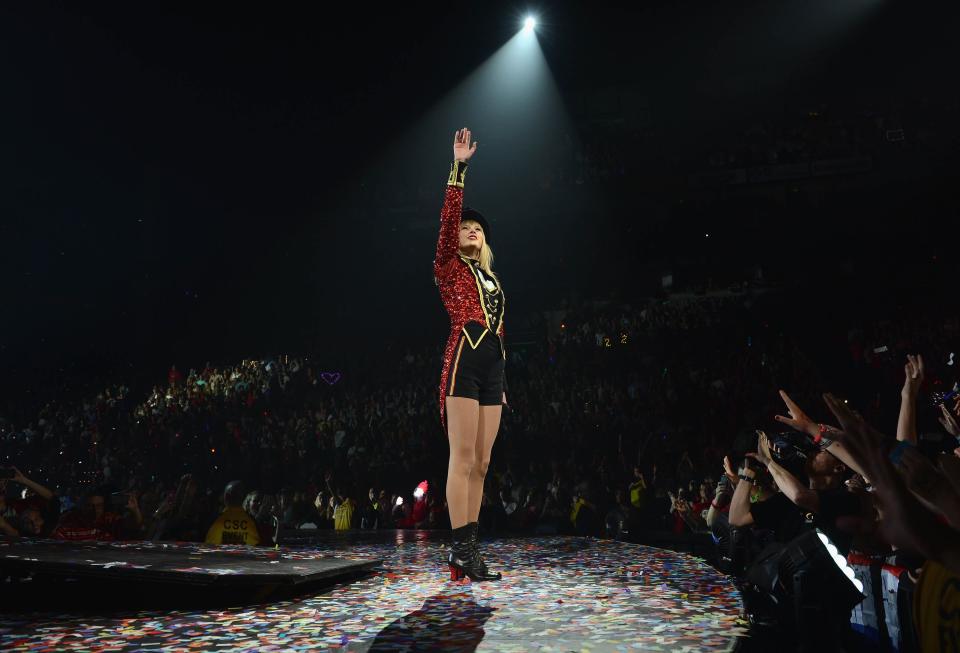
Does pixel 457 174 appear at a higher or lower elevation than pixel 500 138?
lower

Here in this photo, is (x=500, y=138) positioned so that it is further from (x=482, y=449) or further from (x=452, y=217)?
(x=482, y=449)

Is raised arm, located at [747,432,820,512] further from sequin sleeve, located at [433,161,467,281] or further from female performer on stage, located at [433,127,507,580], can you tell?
sequin sleeve, located at [433,161,467,281]

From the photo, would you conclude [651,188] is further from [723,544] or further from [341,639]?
[341,639]

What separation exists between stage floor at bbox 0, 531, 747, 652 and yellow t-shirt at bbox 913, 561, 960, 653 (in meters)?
0.60

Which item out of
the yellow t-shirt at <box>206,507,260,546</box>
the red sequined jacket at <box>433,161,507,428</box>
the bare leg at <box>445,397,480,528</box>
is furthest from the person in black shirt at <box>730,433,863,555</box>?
the yellow t-shirt at <box>206,507,260,546</box>

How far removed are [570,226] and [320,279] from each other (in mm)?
6825

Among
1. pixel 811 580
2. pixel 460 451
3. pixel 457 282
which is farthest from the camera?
pixel 457 282

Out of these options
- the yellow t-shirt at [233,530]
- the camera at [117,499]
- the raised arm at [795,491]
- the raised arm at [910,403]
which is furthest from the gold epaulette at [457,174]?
the camera at [117,499]

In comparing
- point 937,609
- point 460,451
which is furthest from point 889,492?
point 460,451

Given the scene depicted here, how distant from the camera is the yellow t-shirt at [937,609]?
112 centimetres

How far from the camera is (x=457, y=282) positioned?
3.24m

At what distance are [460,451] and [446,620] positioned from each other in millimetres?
1029

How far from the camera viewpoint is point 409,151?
18.7 metres

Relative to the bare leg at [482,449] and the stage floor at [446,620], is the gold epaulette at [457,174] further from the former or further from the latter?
the stage floor at [446,620]
